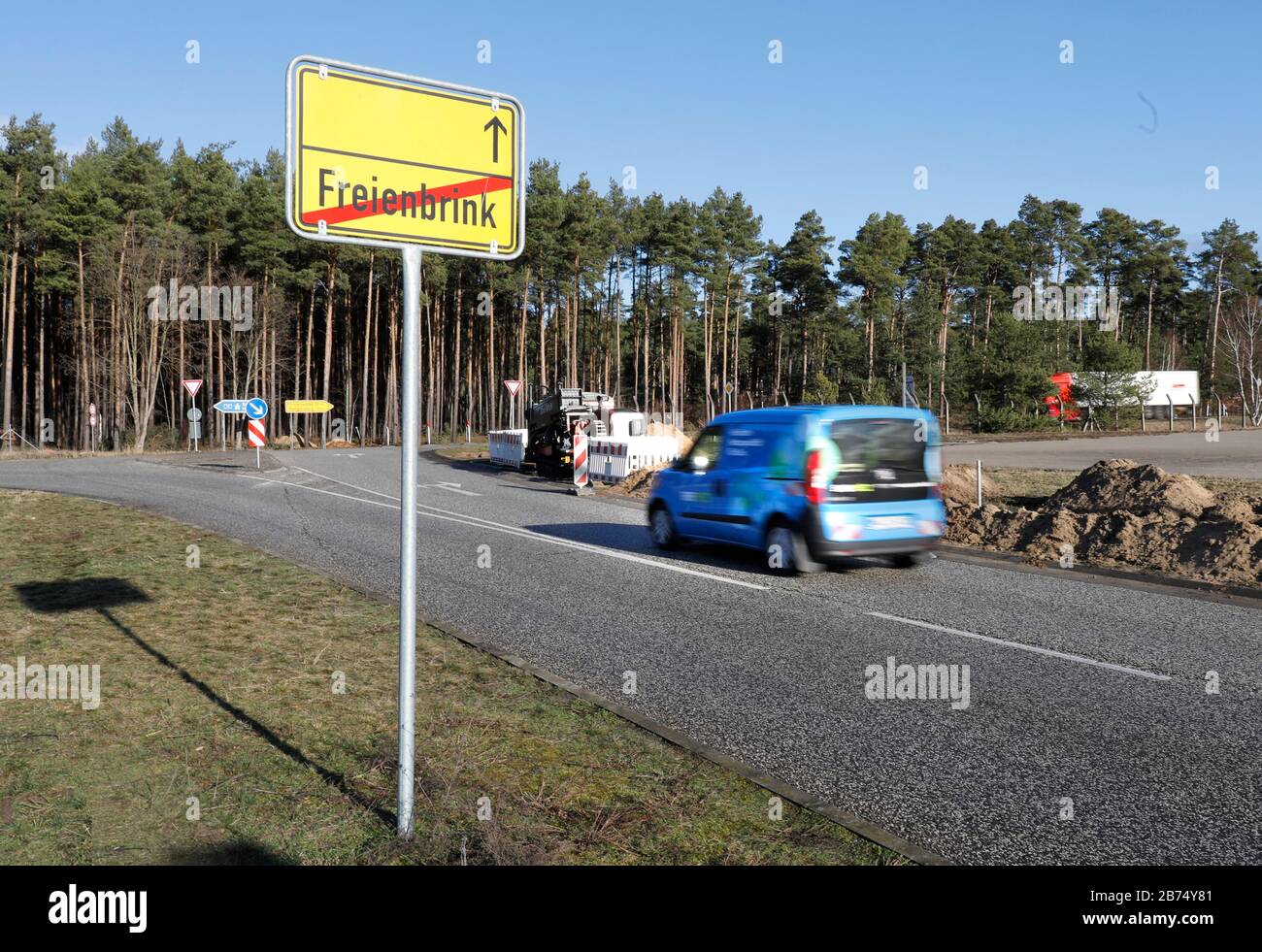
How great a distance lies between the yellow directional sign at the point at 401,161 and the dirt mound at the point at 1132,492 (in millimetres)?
11801

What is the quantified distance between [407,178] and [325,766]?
2.83 meters

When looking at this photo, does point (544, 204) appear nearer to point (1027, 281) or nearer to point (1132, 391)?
point (1132, 391)

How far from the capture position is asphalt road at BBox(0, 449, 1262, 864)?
14.4ft

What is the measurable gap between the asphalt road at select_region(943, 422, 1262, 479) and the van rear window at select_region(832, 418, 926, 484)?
13782 mm

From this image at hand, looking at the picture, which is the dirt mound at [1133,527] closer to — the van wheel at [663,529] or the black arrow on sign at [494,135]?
the van wheel at [663,529]

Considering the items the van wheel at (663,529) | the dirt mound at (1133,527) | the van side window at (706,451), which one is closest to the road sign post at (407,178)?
the van side window at (706,451)

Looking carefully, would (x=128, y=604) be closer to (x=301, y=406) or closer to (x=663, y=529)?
(x=663, y=529)

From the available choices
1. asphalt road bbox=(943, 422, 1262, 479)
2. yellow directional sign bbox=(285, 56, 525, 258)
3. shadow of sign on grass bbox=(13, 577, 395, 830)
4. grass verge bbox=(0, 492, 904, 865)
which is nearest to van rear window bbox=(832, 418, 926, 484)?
grass verge bbox=(0, 492, 904, 865)

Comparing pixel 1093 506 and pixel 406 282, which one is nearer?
pixel 406 282

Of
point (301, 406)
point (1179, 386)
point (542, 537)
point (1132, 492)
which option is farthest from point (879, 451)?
point (1179, 386)

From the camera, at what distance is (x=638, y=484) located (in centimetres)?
2328
